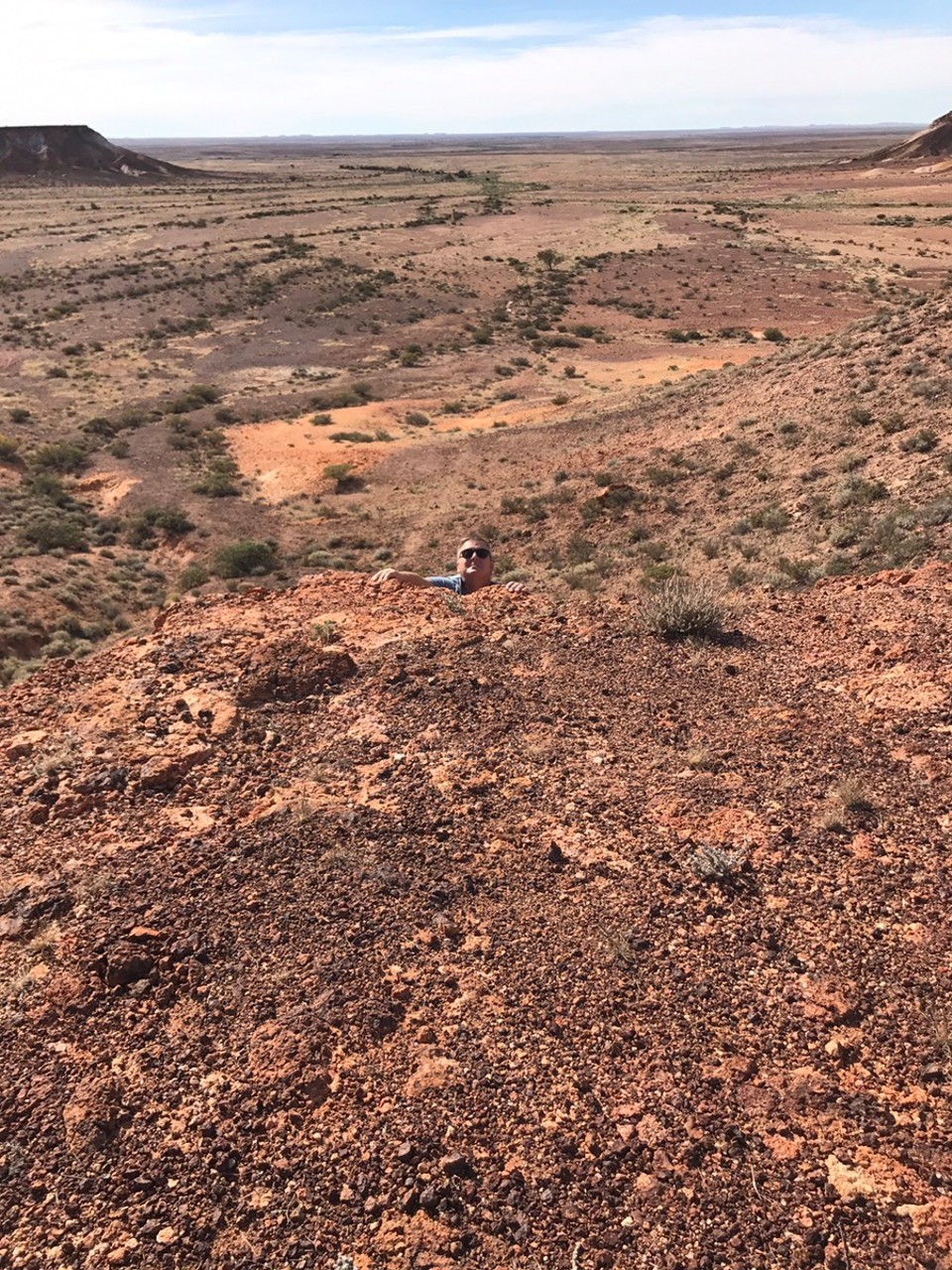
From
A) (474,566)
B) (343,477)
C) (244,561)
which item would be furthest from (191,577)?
(474,566)

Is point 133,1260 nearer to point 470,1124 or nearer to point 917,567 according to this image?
point 470,1124

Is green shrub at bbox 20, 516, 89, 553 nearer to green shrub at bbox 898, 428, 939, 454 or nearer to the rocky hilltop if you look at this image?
the rocky hilltop

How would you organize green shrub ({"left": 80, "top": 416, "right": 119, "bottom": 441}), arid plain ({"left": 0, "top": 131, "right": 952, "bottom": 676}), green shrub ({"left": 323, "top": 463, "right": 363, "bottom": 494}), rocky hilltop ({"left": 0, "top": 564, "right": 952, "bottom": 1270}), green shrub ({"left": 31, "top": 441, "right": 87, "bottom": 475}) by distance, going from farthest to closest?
green shrub ({"left": 80, "top": 416, "right": 119, "bottom": 441}) < green shrub ({"left": 31, "top": 441, "right": 87, "bottom": 475}) < green shrub ({"left": 323, "top": 463, "right": 363, "bottom": 494}) < arid plain ({"left": 0, "top": 131, "right": 952, "bottom": 676}) < rocky hilltop ({"left": 0, "top": 564, "right": 952, "bottom": 1270})

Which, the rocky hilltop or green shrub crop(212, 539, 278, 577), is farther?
green shrub crop(212, 539, 278, 577)

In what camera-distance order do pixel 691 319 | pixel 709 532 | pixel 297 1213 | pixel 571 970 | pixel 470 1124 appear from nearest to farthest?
pixel 297 1213, pixel 470 1124, pixel 571 970, pixel 709 532, pixel 691 319

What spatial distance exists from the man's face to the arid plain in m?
2.86

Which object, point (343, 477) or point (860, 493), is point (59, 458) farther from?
point (860, 493)

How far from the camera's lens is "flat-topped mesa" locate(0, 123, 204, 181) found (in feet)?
378

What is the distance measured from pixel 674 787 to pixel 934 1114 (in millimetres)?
2523

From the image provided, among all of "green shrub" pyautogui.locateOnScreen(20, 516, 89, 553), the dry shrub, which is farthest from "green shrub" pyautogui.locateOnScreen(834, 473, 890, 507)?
"green shrub" pyautogui.locateOnScreen(20, 516, 89, 553)

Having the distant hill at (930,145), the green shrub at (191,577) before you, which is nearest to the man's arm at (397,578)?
the green shrub at (191,577)

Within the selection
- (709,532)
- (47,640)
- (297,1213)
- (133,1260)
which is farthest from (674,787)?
(47,640)

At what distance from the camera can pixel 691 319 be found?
142 ft

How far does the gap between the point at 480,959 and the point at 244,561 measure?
1644cm
